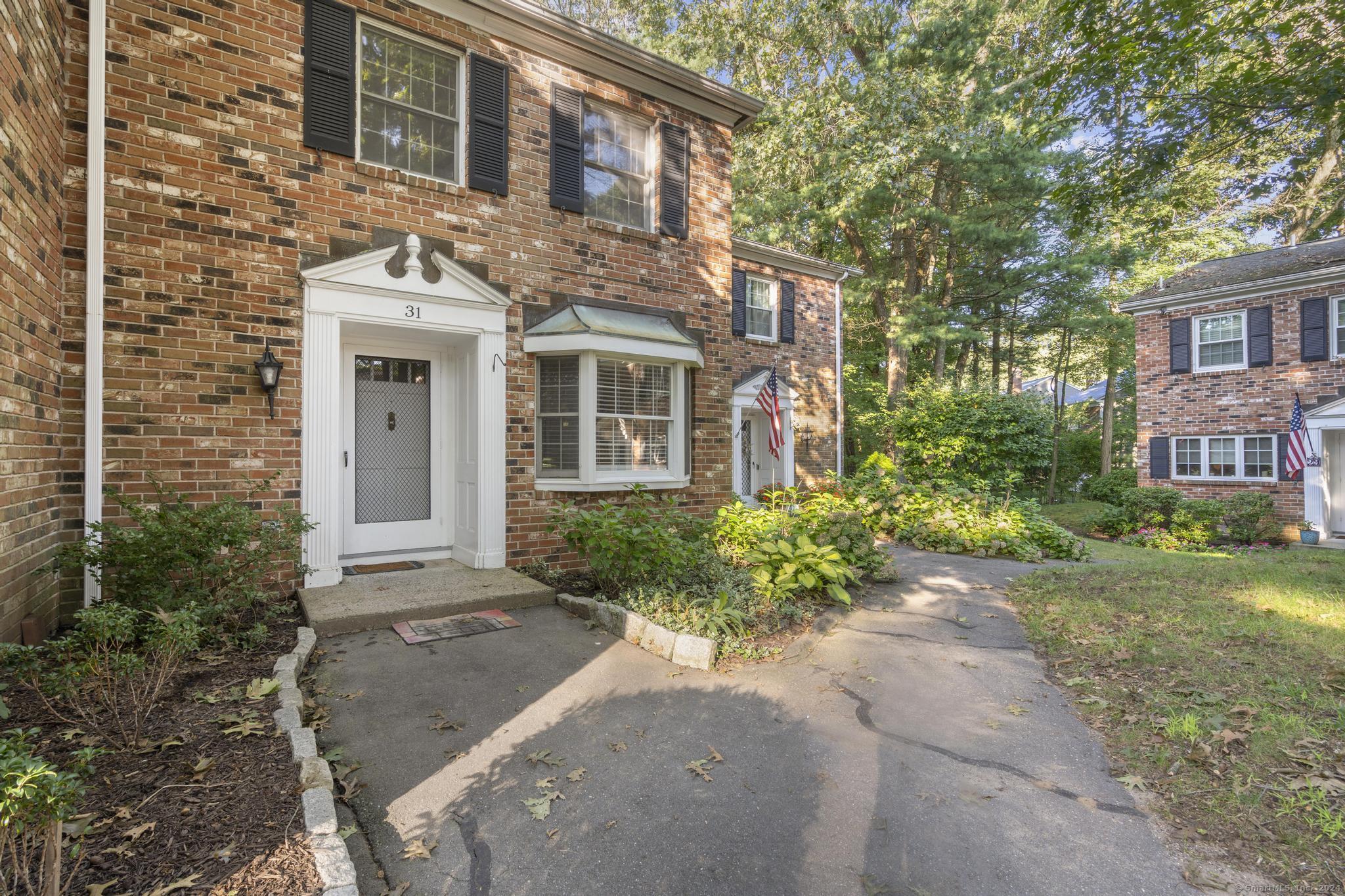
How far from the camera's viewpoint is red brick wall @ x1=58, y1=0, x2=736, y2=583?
4.34 metres

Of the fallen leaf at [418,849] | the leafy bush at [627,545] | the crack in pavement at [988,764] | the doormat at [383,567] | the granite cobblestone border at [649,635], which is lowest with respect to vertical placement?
the crack in pavement at [988,764]

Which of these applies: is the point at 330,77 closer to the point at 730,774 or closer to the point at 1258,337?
the point at 730,774

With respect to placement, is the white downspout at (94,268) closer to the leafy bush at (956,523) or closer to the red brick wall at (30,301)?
the red brick wall at (30,301)

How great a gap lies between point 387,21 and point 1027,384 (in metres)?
43.9

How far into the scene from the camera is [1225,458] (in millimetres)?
13852

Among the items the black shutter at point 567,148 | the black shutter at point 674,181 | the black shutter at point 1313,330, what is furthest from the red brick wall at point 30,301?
the black shutter at point 1313,330

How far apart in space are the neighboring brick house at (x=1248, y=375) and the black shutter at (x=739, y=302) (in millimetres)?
11050

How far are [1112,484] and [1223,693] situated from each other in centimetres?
1697

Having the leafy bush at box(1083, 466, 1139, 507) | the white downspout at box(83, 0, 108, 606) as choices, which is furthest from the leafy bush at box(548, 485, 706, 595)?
the leafy bush at box(1083, 466, 1139, 507)

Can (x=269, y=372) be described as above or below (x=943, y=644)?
above

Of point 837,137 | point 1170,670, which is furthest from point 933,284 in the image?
point 1170,670

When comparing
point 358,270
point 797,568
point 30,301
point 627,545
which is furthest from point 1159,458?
point 30,301

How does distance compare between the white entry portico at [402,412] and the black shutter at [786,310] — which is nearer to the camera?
the white entry portico at [402,412]

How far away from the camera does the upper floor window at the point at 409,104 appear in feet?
17.9
